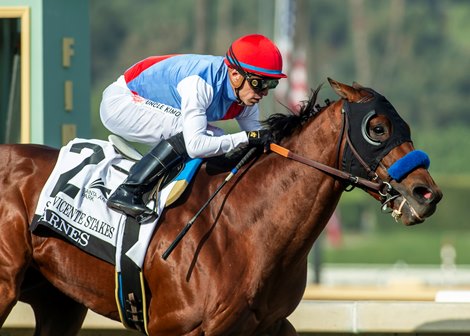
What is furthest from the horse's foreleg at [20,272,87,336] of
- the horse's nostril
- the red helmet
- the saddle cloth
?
the horse's nostril

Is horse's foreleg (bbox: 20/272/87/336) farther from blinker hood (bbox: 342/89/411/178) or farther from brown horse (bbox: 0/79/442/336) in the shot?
blinker hood (bbox: 342/89/411/178)

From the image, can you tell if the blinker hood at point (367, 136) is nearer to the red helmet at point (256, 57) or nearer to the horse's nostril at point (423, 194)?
the horse's nostril at point (423, 194)

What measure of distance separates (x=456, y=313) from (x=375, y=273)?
11.7 meters

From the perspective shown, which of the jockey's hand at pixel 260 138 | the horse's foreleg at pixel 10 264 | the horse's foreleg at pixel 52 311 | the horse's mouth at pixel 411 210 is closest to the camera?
the horse's mouth at pixel 411 210

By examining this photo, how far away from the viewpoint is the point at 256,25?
56062 millimetres

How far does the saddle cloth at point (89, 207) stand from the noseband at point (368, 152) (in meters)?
0.88

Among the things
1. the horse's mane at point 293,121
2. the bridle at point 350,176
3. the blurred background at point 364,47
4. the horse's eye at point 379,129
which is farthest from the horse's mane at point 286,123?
the blurred background at point 364,47

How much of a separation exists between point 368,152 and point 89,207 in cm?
142

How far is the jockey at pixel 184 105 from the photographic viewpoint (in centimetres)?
527

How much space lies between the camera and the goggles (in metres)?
5.39

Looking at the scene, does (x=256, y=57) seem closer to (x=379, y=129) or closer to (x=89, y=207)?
(x=379, y=129)

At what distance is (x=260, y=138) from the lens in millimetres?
5344

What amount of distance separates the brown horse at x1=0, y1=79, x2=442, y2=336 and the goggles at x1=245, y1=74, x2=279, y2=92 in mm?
175

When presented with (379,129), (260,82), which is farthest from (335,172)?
(260,82)
